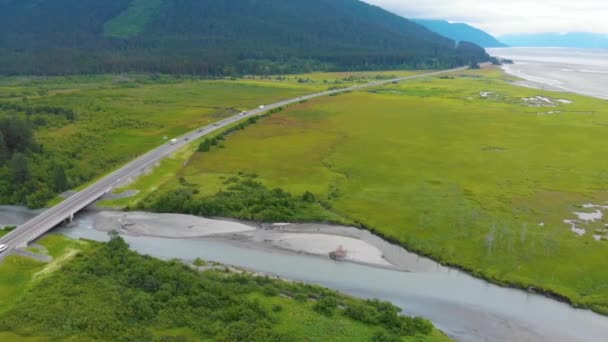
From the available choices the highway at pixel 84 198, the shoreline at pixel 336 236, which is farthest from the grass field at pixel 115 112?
the shoreline at pixel 336 236

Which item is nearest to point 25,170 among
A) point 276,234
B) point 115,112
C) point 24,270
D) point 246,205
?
point 24,270

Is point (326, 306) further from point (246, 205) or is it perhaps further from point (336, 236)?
point (246, 205)

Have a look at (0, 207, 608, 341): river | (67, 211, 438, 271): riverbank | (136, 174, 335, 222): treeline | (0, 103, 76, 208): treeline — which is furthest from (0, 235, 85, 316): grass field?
(0, 103, 76, 208): treeline

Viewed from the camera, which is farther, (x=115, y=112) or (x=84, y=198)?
(x=115, y=112)

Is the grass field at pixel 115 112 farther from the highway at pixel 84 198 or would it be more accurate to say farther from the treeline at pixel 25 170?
the highway at pixel 84 198

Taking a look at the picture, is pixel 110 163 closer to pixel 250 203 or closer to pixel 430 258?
pixel 250 203
